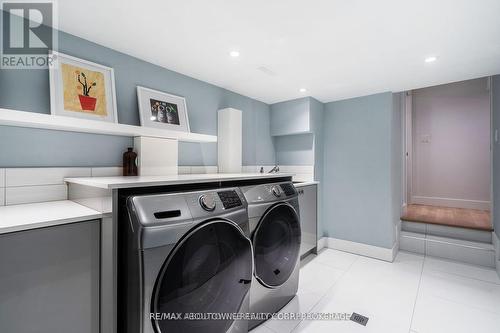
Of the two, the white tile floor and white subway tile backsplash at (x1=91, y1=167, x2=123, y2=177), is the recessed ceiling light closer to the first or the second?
the white tile floor

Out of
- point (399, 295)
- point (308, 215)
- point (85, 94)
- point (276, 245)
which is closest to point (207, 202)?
point (276, 245)

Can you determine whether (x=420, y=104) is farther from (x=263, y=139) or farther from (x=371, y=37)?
(x=371, y=37)

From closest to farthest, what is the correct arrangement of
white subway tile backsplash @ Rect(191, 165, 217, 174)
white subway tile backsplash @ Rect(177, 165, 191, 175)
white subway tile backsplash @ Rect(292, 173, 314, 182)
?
white subway tile backsplash @ Rect(177, 165, 191, 175)
white subway tile backsplash @ Rect(191, 165, 217, 174)
white subway tile backsplash @ Rect(292, 173, 314, 182)

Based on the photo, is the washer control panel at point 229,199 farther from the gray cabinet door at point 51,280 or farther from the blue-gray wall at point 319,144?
the blue-gray wall at point 319,144

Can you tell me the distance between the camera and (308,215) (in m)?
2.61

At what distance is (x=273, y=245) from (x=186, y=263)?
789 mm

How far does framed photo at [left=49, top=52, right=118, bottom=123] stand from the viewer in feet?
4.78

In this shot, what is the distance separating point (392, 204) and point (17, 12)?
3.68m

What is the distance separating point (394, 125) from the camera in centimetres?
286

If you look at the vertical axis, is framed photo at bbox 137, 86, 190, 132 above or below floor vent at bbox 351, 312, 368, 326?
above

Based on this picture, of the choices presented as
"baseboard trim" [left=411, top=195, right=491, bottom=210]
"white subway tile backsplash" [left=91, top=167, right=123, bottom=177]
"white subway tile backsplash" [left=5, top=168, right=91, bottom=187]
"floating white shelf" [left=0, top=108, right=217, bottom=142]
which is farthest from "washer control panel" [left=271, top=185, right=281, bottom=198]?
"baseboard trim" [left=411, top=195, right=491, bottom=210]

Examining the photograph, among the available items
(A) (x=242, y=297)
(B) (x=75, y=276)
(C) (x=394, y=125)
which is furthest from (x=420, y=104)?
(B) (x=75, y=276)

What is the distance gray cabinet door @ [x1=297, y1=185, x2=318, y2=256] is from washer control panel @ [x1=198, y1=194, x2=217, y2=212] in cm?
146

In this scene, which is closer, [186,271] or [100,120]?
[186,271]
